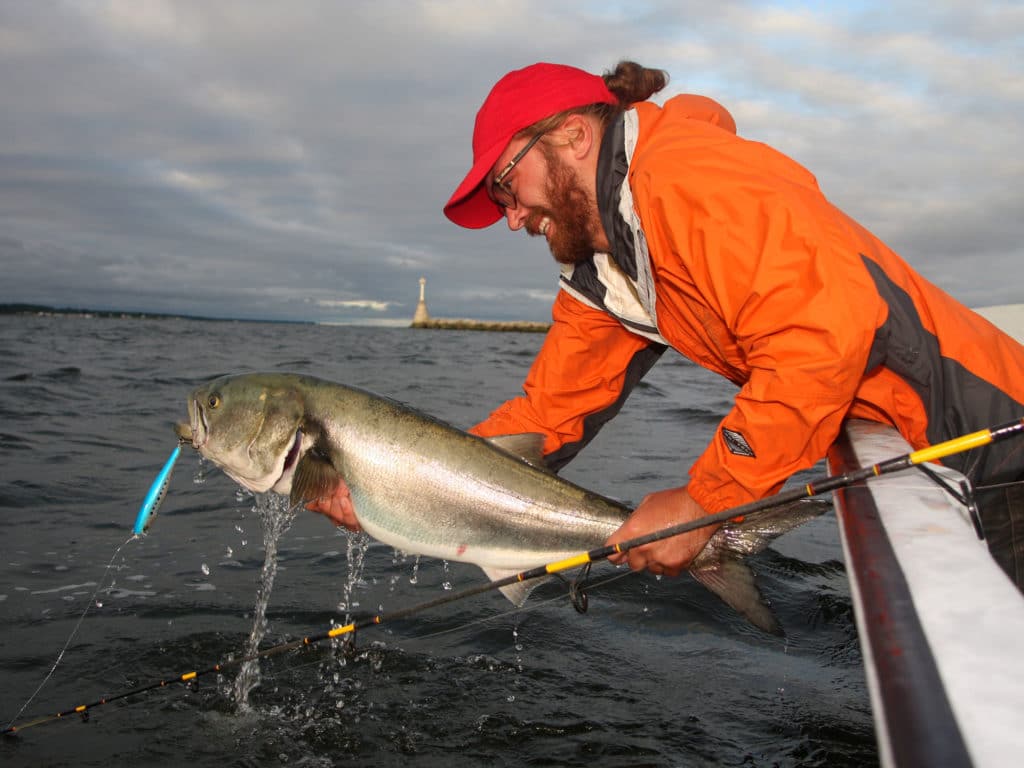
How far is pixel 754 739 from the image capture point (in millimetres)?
3436

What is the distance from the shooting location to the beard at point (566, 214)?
3.22 metres

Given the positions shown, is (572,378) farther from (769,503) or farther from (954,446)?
(954,446)

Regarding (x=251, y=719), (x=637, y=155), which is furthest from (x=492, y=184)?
(x=251, y=719)

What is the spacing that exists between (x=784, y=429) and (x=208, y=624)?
147 inches

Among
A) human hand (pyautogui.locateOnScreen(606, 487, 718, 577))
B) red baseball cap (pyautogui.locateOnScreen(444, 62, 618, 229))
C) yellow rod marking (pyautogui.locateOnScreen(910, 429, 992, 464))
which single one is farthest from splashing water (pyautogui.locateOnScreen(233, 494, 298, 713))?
yellow rod marking (pyautogui.locateOnScreen(910, 429, 992, 464))

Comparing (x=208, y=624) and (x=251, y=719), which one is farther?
(x=208, y=624)

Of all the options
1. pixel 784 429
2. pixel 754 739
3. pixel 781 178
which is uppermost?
pixel 781 178

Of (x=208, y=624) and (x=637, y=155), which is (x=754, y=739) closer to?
(x=637, y=155)

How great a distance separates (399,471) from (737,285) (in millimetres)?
1711

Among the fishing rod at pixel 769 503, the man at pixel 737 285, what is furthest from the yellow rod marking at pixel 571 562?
the man at pixel 737 285

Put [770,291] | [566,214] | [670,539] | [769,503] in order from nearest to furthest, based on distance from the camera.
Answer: [770,291] < [769,503] < [670,539] < [566,214]

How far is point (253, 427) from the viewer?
3.53 metres

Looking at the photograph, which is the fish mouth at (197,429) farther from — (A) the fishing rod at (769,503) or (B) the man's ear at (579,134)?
(B) the man's ear at (579,134)

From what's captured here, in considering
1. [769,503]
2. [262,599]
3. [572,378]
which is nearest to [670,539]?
[769,503]
